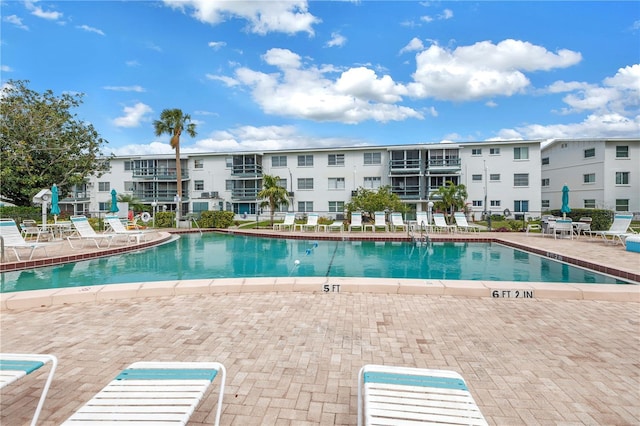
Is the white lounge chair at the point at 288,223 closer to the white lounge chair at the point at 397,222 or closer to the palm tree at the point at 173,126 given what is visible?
the white lounge chair at the point at 397,222

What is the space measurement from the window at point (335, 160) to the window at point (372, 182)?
279 cm

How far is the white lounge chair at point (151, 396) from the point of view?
173 centimetres

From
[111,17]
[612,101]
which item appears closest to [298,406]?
[111,17]

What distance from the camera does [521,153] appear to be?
29.3 m

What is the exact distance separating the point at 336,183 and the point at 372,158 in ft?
13.2

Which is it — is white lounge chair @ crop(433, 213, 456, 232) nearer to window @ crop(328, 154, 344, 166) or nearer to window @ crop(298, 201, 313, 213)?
window @ crop(328, 154, 344, 166)

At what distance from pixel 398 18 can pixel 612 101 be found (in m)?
21.6

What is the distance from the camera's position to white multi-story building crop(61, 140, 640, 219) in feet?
96.0

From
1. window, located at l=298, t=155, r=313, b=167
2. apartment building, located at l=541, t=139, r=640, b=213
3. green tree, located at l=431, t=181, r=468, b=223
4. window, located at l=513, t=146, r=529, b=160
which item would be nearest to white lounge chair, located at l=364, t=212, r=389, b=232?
green tree, located at l=431, t=181, r=468, b=223

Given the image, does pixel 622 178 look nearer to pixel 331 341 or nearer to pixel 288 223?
pixel 288 223

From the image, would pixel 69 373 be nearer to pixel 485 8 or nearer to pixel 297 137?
pixel 485 8

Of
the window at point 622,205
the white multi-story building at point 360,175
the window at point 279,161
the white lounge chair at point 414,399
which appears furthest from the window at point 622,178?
the white lounge chair at point 414,399

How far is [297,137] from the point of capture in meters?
39.3

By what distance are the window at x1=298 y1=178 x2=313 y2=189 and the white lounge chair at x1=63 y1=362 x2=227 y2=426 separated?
3002 centimetres
